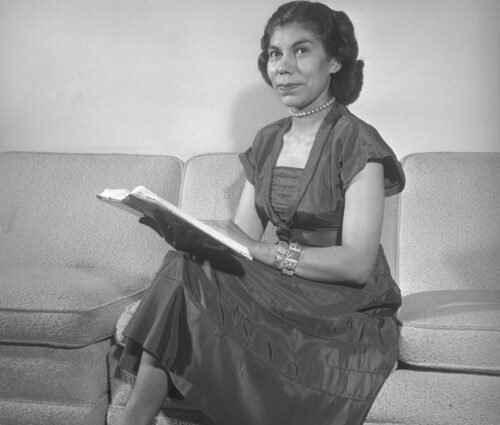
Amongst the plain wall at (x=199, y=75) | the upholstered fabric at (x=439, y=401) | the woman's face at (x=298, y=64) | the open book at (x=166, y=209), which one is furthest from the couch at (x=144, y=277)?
→ the woman's face at (x=298, y=64)

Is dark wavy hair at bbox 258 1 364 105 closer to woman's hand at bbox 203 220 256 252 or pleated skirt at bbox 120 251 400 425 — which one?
woman's hand at bbox 203 220 256 252

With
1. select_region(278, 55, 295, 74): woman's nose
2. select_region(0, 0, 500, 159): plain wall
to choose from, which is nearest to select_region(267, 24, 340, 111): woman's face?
select_region(278, 55, 295, 74): woman's nose

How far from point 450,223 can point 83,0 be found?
168cm

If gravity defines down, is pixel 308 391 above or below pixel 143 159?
below

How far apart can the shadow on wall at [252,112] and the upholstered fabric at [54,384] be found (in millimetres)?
1079

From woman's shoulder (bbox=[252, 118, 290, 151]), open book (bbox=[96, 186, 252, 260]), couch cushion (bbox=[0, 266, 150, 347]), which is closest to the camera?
open book (bbox=[96, 186, 252, 260])

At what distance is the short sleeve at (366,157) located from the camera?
1.58 metres

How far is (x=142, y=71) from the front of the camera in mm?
2566

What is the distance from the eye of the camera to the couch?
4.82 feet

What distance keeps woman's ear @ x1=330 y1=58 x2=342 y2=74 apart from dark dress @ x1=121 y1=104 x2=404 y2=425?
0.85 ft

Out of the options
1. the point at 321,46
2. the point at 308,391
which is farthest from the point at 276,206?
the point at 308,391

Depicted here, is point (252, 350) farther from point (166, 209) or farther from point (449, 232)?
point (449, 232)

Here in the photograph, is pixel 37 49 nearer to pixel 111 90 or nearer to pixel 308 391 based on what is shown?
pixel 111 90

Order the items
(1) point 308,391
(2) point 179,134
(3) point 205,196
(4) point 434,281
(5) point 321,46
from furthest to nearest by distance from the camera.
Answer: (2) point 179,134, (3) point 205,196, (4) point 434,281, (5) point 321,46, (1) point 308,391
